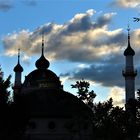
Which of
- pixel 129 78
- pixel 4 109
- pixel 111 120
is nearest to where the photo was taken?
pixel 4 109

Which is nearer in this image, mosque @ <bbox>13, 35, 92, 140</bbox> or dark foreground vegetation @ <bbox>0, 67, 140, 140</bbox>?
dark foreground vegetation @ <bbox>0, 67, 140, 140</bbox>

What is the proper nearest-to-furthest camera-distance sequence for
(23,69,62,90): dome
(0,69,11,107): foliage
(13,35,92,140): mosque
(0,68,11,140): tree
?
(0,68,11,140): tree → (0,69,11,107): foliage → (13,35,92,140): mosque → (23,69,62,90): dome

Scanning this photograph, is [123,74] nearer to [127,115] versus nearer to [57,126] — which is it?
[57,126]

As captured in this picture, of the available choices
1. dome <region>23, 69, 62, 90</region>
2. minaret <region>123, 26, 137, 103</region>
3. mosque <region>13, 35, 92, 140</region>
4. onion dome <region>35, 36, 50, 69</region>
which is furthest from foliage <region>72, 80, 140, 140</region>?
onion dome <region>35, 36, 50, 69</region>

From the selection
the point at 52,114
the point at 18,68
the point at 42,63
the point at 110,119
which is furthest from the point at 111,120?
the point at 18,68

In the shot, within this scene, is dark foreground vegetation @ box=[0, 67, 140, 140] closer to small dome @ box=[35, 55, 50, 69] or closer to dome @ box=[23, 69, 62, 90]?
dome @ box=[23, 69, 62, 90]

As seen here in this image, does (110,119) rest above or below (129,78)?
below

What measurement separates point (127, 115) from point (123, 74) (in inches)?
1303

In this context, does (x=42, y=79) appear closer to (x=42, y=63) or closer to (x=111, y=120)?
(x=42, y=63)

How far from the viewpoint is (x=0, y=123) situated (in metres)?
30.2

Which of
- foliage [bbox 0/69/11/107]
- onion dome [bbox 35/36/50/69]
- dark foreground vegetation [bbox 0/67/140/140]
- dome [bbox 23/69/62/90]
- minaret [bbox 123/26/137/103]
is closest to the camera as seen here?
foliage [bbox 0/69/11/107]

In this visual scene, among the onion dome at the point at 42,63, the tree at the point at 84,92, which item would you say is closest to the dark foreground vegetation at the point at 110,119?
the tree at the point at 84,92

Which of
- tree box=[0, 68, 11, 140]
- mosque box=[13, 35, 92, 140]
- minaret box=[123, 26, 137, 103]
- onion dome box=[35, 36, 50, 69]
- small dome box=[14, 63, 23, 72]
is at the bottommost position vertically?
tree box=[0, 68, 11, 140]

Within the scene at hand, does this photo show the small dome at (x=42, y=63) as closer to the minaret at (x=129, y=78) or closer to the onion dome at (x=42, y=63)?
the onion dome at (x=42, y=63)
